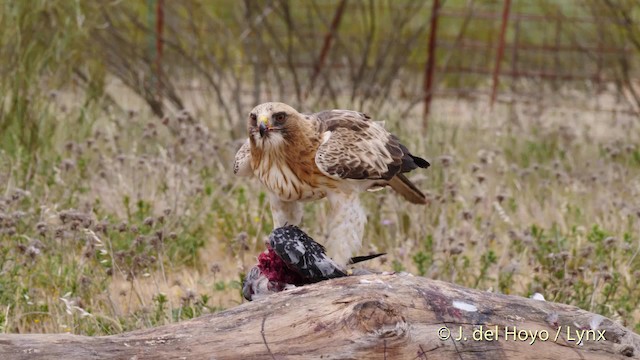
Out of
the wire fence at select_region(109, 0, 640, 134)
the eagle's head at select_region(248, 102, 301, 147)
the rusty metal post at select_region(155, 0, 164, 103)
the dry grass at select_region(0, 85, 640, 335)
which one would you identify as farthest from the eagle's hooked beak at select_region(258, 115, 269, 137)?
the rusty metal post at select_region(155, 0, 164, 103)

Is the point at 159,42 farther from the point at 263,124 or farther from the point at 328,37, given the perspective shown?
the point at 263,124

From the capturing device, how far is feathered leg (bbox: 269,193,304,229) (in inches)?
171

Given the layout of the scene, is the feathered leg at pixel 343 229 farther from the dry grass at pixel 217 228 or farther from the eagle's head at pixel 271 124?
the dry grass at pixel 217 228

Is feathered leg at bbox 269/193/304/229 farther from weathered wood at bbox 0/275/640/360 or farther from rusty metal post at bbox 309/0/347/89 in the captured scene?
rusty metal post at bbox 309/0/347/89

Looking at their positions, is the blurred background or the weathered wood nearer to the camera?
the weathered wood

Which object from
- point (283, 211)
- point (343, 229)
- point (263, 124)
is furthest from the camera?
point (283, 211)

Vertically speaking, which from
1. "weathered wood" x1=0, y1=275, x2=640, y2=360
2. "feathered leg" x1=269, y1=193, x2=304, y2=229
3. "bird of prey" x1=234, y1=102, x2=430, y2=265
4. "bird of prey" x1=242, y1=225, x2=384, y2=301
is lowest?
"weathered wood" x1=0, y1=275, x2=640, y2=360

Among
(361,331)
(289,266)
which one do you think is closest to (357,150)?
(289,266)

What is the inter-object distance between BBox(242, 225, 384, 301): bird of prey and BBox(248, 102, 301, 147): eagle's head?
1.50ft

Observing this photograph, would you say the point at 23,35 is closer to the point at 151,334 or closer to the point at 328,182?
the point at 328,182

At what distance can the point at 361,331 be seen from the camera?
10.2 ft

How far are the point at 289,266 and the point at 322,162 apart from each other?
23.1 inches

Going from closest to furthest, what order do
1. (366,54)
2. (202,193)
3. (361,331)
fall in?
(361,331)
(202,193)
(366,54)

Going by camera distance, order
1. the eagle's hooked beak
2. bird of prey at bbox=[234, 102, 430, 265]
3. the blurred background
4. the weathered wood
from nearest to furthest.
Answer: the weathered wood → the eagle's hooked beak → bird of prey at bbox=[234, 102, 430, 265] → the blurred background
